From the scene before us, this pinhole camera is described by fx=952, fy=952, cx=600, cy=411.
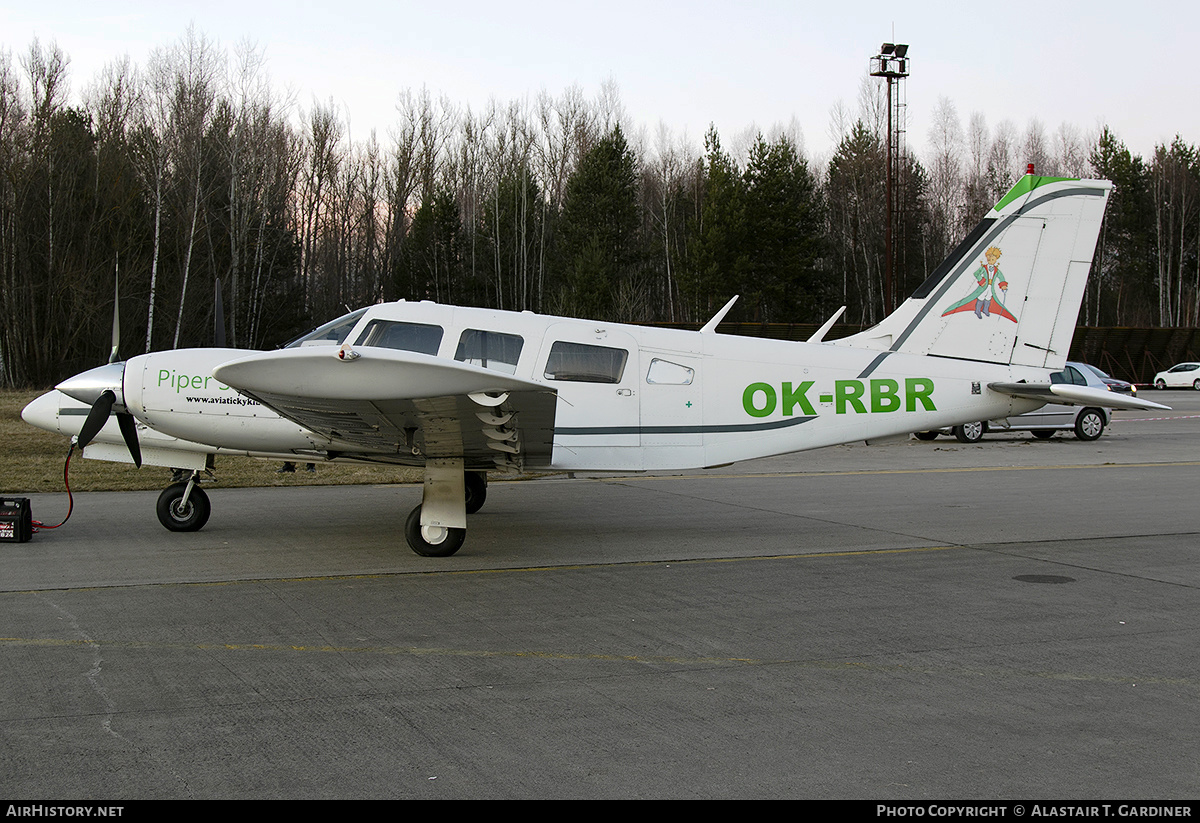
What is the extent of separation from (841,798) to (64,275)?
42938 millimetres

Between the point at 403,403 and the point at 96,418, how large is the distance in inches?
148

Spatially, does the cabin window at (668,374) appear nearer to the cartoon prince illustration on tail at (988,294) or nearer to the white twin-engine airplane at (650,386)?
the white twin-engine airplane at (650,386)

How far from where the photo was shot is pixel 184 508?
10.3 m

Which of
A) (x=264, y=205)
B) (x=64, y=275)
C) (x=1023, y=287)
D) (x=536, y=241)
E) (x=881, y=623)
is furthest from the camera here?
(x=536, y=241)

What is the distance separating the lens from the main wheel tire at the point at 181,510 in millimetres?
10297

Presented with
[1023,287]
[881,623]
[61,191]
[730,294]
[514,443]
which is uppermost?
[61,191]

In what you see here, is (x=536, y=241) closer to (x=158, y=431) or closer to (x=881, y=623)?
(x=158, y=431)

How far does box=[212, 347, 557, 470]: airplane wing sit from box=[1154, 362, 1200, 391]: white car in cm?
4902

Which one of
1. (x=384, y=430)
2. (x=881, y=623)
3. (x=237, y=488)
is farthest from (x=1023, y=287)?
(x=237, y=488)

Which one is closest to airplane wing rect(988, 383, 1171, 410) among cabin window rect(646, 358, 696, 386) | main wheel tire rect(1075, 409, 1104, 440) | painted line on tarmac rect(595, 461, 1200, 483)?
cabin window rect(646, 358, 696, 386)

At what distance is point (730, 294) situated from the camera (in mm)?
50688

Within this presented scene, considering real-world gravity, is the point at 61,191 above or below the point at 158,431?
above

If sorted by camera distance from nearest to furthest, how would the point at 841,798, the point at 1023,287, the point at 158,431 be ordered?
the point at 841,798 < the point at 158,431 < the point at 1023,287

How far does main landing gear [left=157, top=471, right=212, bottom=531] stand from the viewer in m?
10.3
